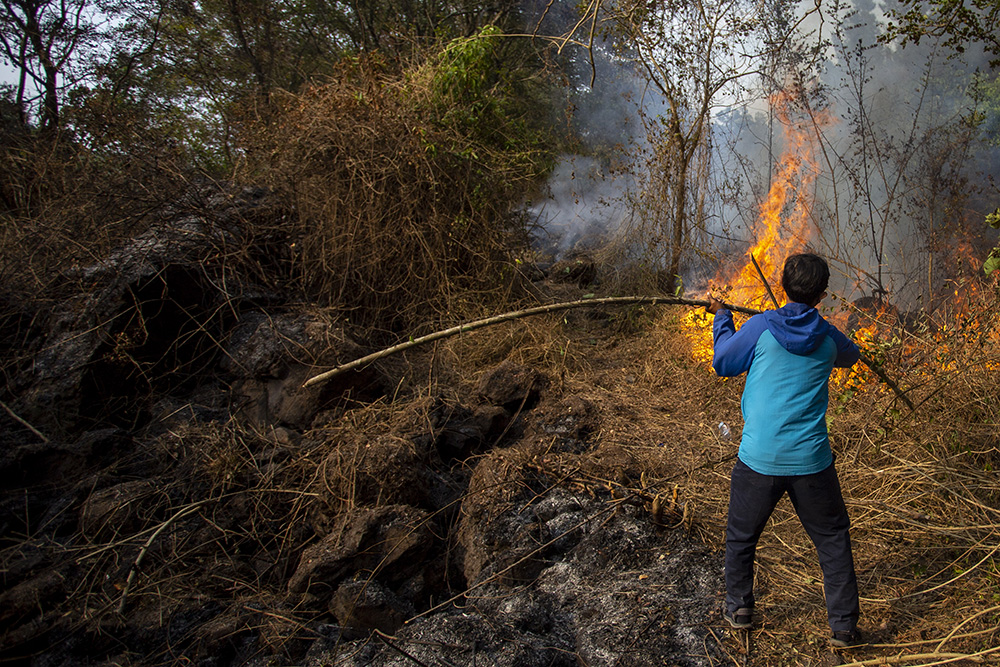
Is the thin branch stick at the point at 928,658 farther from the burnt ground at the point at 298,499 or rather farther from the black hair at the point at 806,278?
the black hair at the point at 806,278

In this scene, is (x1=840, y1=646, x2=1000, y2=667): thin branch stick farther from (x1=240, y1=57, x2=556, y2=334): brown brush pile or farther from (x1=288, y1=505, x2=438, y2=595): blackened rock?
(x1=240, y1=57, x2=556, y2=334): brown brush pile

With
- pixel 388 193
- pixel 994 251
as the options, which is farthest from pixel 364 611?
pixel 388 193

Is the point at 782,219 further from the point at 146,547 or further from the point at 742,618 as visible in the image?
the point at 146,547

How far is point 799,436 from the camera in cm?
235

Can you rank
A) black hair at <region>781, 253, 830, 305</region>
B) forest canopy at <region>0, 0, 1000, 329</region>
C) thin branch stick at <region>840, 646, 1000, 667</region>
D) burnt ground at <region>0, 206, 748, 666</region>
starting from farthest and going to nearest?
forest canopy at <region>0, 0, 1000, 329</region>
burnt ground at <region>0, 206, 748, 666</region>
black hair at <region>781, 253, 830, 305</region>
thin branch stick at <region>840, 646, 1000, 667</region>

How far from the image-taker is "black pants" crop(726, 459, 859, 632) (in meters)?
2.34

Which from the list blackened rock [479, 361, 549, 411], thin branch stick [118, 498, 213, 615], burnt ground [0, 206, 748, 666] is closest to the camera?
burnt ground [0, 206, 748, 666]

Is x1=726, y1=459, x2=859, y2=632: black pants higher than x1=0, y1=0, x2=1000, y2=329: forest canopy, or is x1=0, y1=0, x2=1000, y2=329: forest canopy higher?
x1=0, y1=0, x2=1000, y2=329: forest canopy

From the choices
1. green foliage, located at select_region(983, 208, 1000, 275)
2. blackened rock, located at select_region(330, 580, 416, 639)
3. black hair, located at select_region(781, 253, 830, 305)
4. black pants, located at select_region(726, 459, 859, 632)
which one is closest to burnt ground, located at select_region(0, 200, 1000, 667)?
blackened rock, located at select_region(330, 580, 416, 639)

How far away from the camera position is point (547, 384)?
5.38 metres

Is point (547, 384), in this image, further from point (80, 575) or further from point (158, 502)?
point (80, 575)

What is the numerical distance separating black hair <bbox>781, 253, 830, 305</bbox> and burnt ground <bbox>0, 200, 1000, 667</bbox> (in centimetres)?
141

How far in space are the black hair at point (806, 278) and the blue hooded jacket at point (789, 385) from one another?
5 centimetres

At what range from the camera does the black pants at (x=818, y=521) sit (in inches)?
92.2
